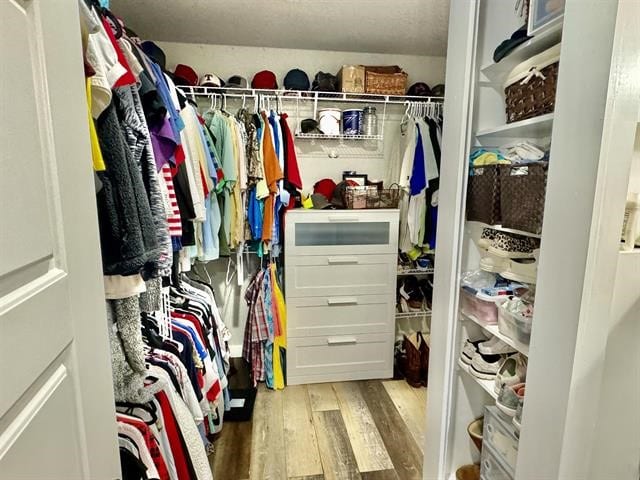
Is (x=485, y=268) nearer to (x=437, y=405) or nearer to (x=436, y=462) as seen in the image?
(x=437, y=405)

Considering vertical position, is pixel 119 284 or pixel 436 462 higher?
pixel 119 284

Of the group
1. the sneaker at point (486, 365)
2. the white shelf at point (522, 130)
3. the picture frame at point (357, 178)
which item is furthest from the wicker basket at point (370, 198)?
the sneaker at point (486, 365)

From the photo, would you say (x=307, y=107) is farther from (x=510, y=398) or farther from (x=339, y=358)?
(x=510, y=398)

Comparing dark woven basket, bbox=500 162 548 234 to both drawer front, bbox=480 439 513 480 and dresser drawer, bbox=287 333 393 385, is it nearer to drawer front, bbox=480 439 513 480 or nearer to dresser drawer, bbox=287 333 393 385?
drawer front, bbox=480 439 513 480

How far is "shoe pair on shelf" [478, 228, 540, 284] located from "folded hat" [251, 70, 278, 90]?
1804 mm

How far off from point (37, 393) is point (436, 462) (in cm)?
151

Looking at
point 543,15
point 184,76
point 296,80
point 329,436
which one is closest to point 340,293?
point 329,436

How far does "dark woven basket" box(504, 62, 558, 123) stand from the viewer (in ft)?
3.44

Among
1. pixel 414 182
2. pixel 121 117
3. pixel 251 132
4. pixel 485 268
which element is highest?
pixel 251 132

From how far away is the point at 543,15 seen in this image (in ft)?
3.43

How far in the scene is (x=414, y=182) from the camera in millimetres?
2508

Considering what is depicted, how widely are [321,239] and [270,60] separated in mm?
1341

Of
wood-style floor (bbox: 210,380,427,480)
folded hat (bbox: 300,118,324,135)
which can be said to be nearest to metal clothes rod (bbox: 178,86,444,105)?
folded hat (bbox: 300,118,324,135)

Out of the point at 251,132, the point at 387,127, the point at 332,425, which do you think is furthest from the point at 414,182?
the point at 332,425
